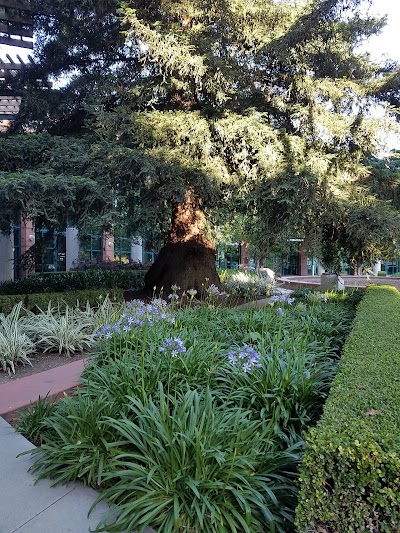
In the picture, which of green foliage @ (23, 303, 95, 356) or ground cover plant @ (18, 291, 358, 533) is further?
green foliage @ (23, 303, 95, 356)

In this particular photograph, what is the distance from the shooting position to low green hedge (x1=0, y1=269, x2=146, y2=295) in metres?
11.1

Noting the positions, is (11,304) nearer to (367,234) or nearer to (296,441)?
(296,441)

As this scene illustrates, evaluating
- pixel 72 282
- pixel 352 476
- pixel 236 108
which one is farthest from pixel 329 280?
pixel 352 476

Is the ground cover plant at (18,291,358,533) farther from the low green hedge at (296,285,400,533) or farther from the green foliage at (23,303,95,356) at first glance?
the green foliage at (23,303,95,356)

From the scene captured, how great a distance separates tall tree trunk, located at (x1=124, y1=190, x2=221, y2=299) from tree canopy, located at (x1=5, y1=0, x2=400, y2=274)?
534mm

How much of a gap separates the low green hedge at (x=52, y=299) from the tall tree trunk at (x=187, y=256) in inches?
88.6

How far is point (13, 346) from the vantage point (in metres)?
5.26

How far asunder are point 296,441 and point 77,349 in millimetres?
4032

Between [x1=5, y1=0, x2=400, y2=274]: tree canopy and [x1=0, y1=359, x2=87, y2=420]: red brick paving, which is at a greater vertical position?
[x1=5, y1=0, x2=400, y2=274]: tree canopy

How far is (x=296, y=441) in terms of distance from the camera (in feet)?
9.25

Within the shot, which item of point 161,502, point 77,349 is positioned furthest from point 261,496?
point 77,349

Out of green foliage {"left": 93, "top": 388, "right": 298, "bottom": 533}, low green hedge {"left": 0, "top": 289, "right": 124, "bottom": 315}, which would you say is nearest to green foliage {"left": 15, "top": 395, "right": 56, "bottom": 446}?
green foliage {"left": 93, "top": 388, "right": 298, "bottom": 533}

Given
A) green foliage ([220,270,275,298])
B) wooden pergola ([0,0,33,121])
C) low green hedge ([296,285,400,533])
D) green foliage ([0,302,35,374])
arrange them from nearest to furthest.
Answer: low green hedge ([296,285,400,533]) < green foliage ([0,302,35,374]) < wooden pergola ([0,0,33,121]) < green foliage ([220,270,275,298])

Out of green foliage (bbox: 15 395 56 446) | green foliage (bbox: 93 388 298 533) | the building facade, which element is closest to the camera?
green foliage (bbox: 93 388 298 533)
